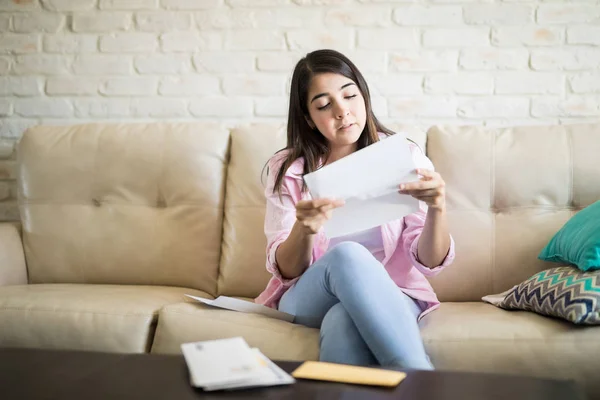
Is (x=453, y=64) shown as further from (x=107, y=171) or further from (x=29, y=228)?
(x=29, y=228)

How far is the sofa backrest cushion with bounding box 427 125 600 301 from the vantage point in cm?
169

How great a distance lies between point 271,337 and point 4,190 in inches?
60.5

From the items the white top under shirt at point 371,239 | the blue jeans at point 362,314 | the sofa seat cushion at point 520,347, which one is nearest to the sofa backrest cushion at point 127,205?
the white top under shirt at point 371,239

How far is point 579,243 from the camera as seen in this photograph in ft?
4.55

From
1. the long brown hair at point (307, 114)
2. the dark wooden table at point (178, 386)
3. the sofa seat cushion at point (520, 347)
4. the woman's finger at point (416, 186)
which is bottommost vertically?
the sofa seat cushion at point (520, 347)

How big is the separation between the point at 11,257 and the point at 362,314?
1320 millimetres

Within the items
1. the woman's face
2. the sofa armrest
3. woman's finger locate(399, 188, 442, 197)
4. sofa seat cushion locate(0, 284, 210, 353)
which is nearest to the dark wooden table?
woman's finger locate(399, 188, 442, 197)

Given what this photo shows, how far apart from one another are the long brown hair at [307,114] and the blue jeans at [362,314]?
1.08ft

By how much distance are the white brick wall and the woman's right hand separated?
1.00m

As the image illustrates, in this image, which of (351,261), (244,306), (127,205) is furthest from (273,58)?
(351,261)

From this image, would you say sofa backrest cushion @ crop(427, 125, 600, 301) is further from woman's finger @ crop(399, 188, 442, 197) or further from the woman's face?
woman's finger @ crop(399, 188, 442, 197)

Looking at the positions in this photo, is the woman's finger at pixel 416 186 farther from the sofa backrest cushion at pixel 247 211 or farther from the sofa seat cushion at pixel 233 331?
the sofa backrest cushion at pixel 247 211

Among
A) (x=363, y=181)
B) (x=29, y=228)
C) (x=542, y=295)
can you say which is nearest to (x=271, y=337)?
(x=363, y=181)

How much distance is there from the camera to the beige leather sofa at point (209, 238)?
1.30m
